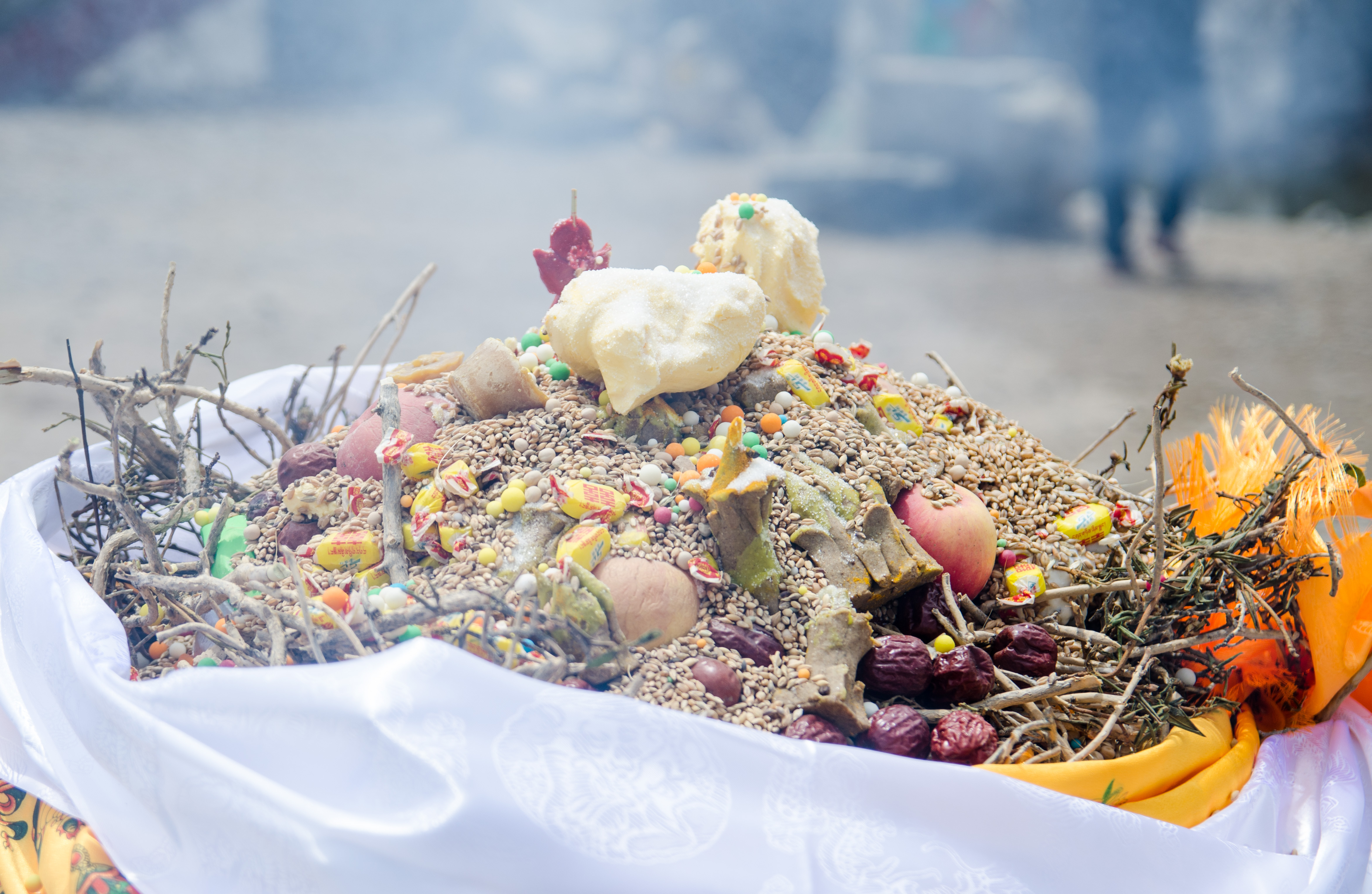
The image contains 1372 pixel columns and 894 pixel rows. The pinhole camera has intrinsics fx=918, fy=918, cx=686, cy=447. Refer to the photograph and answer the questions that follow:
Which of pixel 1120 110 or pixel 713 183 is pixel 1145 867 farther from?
pixel 713 183

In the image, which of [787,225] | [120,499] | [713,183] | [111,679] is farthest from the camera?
[713,183]

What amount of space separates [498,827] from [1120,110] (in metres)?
5.17

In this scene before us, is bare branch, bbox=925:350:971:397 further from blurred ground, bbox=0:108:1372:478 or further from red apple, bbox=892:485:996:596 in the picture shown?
blurred ground, bbox=0:108:1372:478

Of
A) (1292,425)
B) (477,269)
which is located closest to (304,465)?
(1292,425)

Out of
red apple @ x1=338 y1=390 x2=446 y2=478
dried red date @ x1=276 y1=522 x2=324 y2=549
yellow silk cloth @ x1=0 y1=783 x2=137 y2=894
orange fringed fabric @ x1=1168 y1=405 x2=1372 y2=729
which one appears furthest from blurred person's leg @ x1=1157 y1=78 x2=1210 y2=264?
yellow silk cloth @ x1=0 y1=783 x2=137 y2=894

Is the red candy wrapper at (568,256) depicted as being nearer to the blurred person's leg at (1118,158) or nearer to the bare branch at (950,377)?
the bare branch at (950,377)

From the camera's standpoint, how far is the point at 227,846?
69cm

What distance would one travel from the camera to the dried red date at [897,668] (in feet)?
2.93

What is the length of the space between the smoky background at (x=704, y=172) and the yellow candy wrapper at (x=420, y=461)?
2649mm

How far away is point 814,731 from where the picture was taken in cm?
81

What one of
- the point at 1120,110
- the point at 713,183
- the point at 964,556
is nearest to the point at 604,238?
the point at 713,183

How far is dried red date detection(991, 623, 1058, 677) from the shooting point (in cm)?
93

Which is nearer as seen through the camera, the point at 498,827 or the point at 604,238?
the point at 498,827

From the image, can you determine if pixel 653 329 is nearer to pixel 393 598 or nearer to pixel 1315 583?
pixel 393 598
